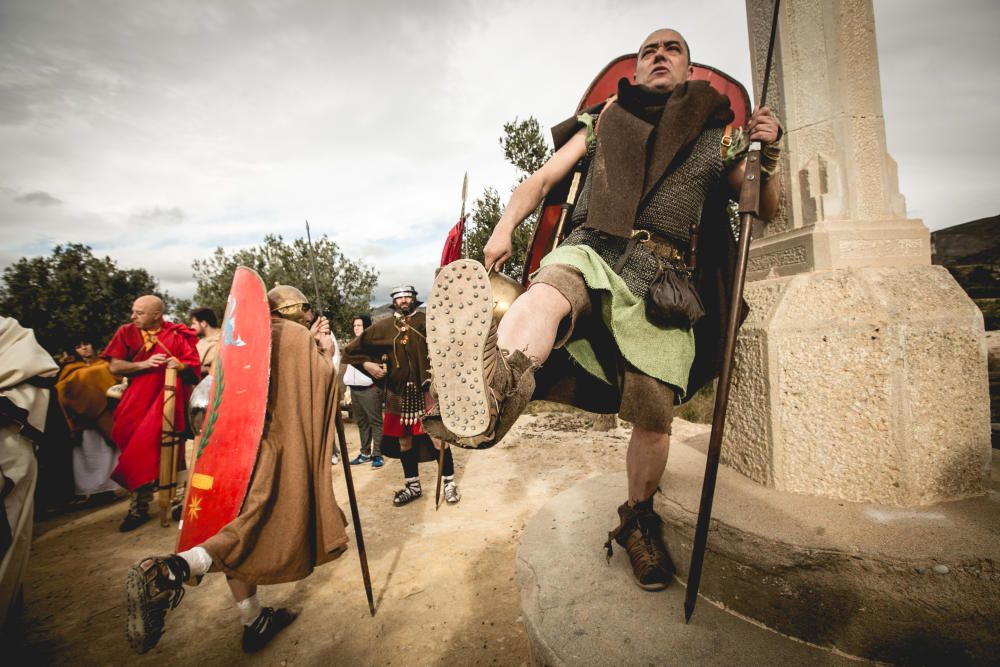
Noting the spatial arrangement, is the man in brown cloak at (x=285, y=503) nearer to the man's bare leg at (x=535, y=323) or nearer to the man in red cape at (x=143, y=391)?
the man's bare leg at (x=535, y=323)

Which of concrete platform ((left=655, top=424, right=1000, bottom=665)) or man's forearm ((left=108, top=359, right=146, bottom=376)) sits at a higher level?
man's forearm ((left=108, top=359, right=146, bottom=376))

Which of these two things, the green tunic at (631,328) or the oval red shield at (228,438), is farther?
the oval red shield at (228,438)

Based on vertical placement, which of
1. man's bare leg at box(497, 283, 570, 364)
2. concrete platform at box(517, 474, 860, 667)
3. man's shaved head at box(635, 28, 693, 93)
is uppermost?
man's shaved head at box(635, 28, 693, 93)

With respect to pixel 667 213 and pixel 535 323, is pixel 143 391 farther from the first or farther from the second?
pixel 667 213

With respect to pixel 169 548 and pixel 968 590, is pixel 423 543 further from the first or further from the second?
pixel 968 590

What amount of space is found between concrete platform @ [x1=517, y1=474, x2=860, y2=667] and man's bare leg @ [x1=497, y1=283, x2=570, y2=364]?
102cm

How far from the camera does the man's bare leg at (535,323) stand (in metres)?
1.29

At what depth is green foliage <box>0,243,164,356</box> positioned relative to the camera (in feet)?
47.6

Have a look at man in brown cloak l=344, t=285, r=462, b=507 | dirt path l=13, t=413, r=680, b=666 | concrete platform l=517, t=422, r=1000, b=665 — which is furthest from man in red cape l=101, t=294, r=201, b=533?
concrete platform l=517, t=422, r=1000, b=665

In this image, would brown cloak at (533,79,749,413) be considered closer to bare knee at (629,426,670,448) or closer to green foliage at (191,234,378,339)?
bare knee at (629,426,670,448)

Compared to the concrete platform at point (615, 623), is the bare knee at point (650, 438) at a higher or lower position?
higher

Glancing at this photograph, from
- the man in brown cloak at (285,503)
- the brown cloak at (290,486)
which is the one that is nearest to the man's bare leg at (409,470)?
the man in brown cloak at (285,503)

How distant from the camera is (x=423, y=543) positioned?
332 centimetres

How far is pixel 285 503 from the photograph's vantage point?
214cm
